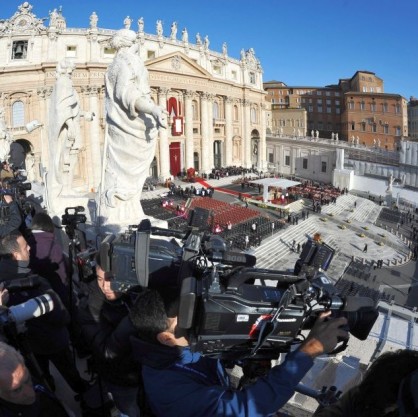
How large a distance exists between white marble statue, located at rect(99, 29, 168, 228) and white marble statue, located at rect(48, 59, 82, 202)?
2870mm

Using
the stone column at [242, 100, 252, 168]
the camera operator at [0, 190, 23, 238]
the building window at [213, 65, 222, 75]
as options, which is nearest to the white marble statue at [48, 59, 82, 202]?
the camera operator at [0, 190, 23, 238]

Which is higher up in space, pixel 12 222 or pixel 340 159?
pixel 340 159

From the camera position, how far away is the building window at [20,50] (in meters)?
30.6

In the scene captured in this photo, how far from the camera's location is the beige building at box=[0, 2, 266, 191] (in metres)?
30.6

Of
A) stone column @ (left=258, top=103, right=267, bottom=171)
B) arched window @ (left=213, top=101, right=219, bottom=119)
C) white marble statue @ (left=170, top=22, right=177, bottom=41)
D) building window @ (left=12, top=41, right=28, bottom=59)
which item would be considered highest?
white marble statue @ (left=170, top=22, right=177, bottom=41)

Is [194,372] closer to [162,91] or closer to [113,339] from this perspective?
[113,339]

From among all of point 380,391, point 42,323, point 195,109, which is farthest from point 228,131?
point 380,391

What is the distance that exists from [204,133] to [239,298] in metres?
40.0

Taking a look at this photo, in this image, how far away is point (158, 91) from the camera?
36.0m

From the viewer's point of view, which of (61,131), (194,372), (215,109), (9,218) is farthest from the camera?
(215,109)

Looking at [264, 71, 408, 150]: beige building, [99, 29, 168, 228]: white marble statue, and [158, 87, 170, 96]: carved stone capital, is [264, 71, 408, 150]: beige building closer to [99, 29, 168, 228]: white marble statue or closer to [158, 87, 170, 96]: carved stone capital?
[158, 87, 170, 96]: carved stone capital

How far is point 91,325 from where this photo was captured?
9.82 ft

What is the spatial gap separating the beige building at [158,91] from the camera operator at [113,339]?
23.2 metres

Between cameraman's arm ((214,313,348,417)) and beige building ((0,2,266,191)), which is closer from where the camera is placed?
cameraman's arm ((214,313,348,417))
